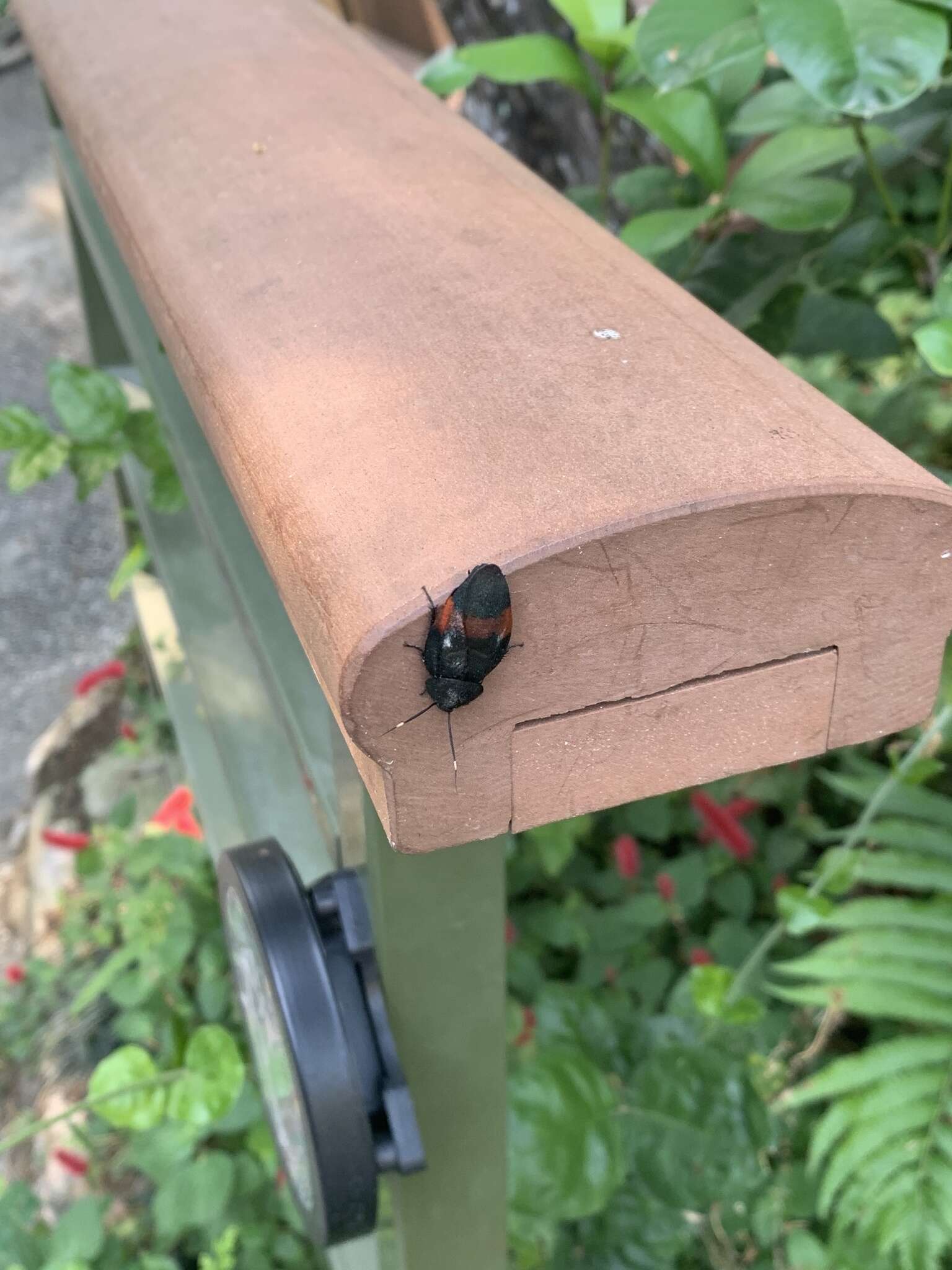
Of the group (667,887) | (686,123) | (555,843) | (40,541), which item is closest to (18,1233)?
(555,843)

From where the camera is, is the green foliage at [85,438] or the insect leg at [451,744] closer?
the insect leg at [451,744]

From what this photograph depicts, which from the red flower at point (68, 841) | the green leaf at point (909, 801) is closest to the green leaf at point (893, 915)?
the green leaf at point (909, 801)

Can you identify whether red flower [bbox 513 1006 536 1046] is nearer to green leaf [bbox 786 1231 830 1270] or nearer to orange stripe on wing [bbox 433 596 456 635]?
green leaf [bbox 786 1231 830 1270]

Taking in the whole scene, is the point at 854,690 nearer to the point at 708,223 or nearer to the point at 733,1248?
the point at 708,223

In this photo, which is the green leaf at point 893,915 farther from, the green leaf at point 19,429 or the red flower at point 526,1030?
the green leaf at point 19,429

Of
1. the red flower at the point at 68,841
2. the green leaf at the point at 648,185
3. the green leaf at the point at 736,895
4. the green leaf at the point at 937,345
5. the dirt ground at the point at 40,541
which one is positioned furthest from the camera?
the dirt ground at the point at 40,541

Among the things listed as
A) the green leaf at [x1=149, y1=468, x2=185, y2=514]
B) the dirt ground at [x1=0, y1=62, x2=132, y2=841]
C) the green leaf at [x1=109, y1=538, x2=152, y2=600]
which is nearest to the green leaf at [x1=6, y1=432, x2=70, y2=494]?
the green leaf at [x1=149, y1=468, x2=185, y2=514]
